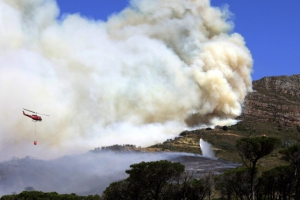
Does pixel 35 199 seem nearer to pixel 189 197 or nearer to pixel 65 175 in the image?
pixel 189 197

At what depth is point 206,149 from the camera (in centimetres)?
19062

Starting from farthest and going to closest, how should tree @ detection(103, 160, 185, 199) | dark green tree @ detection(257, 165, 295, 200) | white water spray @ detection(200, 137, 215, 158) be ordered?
white water spray @ detection(200, 137, 215, 158), dark green tree @ detection(257, 165, 295, 200), tree @ detection(103, 160, 185, 199)

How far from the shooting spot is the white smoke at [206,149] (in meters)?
185

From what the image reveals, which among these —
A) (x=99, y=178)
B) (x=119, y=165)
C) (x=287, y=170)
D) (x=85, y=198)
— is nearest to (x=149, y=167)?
(x=85, y=198)

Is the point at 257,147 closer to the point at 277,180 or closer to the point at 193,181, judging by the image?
the point at 193,181

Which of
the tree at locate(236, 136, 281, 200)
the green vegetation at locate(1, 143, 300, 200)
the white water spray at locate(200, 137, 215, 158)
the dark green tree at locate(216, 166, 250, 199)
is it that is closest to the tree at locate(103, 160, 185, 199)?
the green vegetation at locate(1, 143, 300, 200)

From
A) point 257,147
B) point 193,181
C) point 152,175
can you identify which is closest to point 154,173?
point 152,175

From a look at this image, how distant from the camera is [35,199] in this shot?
70.8 m

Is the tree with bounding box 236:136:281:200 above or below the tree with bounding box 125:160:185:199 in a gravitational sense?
above

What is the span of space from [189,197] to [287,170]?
63.3 feet

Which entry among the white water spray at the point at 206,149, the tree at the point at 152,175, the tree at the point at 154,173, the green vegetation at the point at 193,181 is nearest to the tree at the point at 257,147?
the green vegetation at the point at 193,181

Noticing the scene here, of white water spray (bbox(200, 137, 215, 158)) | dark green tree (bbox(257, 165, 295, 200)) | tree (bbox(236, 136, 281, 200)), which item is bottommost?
dark green tree (bbox(257, 165, 295, 200))

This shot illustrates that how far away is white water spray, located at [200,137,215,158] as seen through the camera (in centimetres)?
18512

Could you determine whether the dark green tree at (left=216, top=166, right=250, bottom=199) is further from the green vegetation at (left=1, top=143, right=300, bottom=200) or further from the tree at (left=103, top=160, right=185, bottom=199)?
the tree at (left=103, top=160, right=185, bottom=199)
